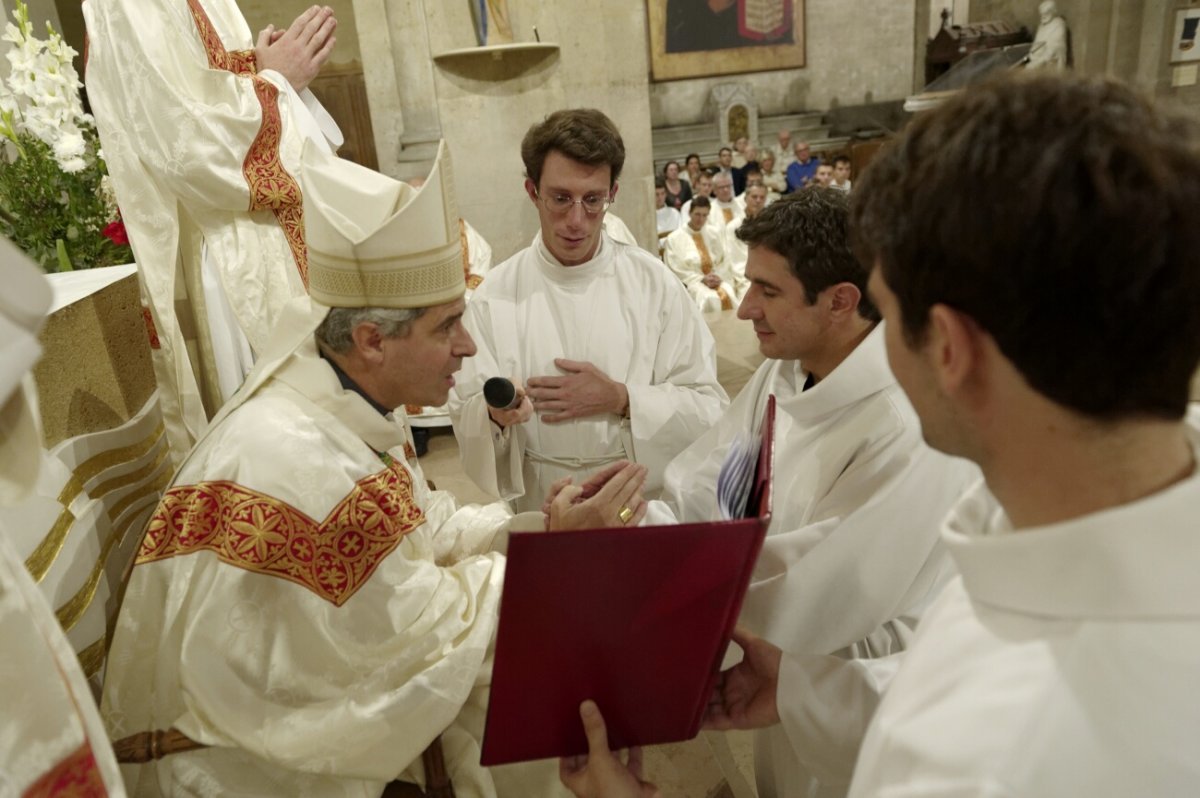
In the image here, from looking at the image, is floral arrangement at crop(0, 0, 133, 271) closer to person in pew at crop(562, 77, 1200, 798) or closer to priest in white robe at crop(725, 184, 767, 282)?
person in pew at crop(562, 77, 1200, 798)

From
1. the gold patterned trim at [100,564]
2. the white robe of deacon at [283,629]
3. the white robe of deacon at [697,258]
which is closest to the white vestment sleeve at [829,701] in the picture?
the white robe of deacon at [283,629]

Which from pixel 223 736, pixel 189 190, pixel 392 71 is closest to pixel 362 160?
pixel 392 71

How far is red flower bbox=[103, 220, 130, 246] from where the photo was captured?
315cm

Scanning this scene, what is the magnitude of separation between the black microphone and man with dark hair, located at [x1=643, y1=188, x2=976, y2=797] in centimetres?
67

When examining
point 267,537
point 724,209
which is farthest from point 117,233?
point 724,209

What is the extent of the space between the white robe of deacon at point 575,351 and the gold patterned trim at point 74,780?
6.30ft

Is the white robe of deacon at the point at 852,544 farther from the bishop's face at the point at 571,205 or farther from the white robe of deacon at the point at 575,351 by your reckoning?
the bishop's face at the point at 571,205

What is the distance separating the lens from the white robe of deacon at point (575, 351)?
2.91 metres

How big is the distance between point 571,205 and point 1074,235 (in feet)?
7.21

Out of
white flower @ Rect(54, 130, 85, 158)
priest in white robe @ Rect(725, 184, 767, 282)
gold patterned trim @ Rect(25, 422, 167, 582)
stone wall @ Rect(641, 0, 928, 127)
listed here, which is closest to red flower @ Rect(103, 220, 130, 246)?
white flower @ Rect(54, 130, 85, 158)

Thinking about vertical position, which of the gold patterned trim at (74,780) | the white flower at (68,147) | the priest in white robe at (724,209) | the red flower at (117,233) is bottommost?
the priest in white robe at (724,209)

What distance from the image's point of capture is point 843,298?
190 centimetres

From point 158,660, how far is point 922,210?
1769 millimetres

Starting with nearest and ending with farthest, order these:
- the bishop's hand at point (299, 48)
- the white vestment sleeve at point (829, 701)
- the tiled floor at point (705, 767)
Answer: the white vestment sleeve at point (829, 701) → the tiled floor at point (705, 767) → the bishop's hand at point (299, 48)
